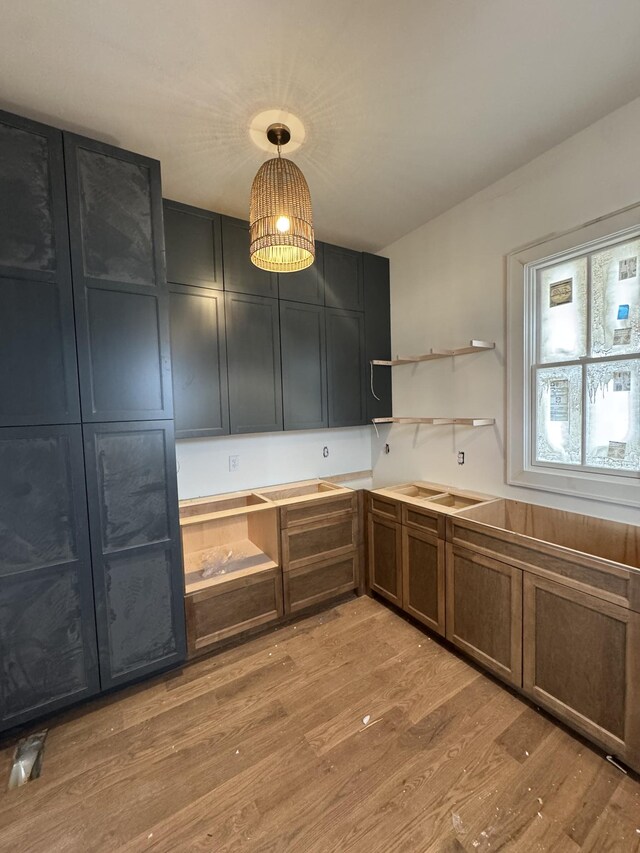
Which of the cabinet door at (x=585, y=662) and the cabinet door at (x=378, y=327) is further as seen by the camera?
the cabinet door at (x=378, y=327)

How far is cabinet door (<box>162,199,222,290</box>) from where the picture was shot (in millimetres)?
2203

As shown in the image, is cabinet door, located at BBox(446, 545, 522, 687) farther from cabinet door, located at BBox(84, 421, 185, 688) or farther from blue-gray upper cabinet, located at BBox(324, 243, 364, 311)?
blue-gray upper cabinet, located at BBox(324, 243, 364, 311)

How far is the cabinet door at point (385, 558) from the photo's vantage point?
8.08 feet

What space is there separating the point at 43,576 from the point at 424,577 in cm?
204

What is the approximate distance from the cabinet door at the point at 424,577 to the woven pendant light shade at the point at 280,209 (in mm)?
1812

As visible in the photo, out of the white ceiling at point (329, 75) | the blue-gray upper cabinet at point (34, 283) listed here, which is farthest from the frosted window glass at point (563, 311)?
the blue-gray upper cabinet at point (34, 283)

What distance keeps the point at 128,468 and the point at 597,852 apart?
7.53 feet


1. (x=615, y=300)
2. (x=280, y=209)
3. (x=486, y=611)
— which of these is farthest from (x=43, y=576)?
(x=615, y=300)

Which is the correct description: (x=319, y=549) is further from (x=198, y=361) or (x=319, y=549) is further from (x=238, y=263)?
(x=238, y=263)

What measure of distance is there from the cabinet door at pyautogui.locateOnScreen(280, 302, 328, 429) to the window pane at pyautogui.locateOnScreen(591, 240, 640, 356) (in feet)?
5.61

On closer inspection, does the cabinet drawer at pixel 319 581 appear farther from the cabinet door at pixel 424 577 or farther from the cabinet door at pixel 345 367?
the cabinet door at pixel 345 367

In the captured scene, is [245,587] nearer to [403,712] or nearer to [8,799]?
[403,712]

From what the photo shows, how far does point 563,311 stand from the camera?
81.5 inches

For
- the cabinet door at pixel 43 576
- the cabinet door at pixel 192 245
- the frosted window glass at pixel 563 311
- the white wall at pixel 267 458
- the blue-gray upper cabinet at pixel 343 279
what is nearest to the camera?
the cabinet door at pixel 43 576
